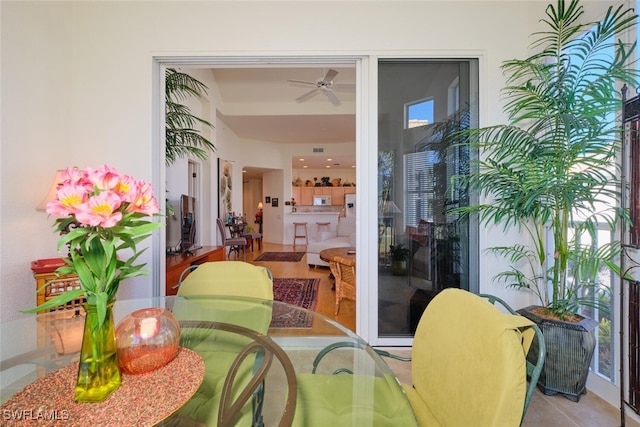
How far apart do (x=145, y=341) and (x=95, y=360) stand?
0.41 ft

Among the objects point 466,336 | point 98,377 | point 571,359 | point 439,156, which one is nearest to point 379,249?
point 439,156

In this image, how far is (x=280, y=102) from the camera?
588cm

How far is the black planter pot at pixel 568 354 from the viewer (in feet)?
5.41

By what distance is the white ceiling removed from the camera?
5070 mm

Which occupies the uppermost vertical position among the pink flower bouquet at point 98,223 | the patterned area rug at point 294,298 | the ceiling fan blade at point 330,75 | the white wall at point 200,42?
the ceiling fan blade at point 330,75

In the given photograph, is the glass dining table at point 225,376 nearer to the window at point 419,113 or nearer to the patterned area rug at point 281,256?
the window at point 419,113

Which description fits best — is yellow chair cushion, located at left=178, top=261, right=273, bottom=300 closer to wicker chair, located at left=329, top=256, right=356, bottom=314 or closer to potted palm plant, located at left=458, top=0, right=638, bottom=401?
wicker chair, located at left=329, top=256, right=356, bottom=314

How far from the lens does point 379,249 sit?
238 cm

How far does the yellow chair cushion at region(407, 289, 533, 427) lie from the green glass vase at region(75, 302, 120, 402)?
1.04 meters

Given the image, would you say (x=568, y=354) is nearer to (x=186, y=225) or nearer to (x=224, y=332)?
(x=224, y=332)

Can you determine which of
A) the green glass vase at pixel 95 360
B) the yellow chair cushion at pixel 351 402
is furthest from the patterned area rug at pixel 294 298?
the green glass vase at pixel 95 360

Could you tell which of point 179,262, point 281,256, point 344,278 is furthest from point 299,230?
point 179,262

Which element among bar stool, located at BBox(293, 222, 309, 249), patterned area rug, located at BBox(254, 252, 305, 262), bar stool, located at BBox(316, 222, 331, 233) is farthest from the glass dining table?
bar stool, located at BBox(293, 222, 309, 249)

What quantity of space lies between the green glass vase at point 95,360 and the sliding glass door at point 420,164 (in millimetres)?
1933
